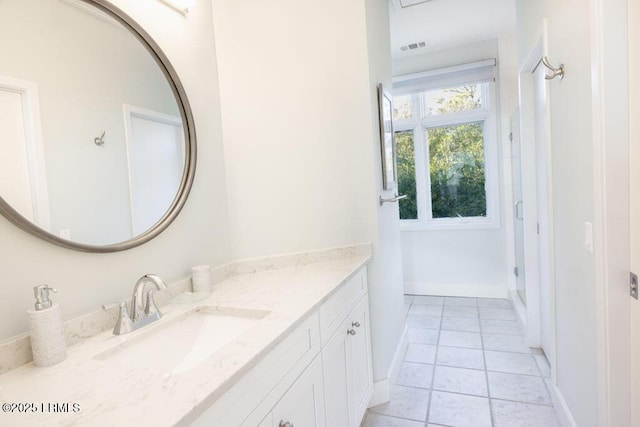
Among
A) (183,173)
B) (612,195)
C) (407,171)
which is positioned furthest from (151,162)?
(407,171)

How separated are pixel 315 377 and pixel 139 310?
2.19 ft

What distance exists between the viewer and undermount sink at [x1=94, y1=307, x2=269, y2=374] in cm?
103

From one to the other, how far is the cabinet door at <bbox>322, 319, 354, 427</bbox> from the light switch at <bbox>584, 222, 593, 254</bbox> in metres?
1.03

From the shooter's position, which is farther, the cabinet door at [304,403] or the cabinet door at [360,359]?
the cabinet door at [360,359]

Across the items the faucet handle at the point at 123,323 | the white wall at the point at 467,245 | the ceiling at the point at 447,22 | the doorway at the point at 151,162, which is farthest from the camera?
the white wall at the point at 467,245

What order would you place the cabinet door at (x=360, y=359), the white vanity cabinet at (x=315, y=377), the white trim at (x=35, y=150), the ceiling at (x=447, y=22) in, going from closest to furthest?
the white vanity cabinet at (x=315, y=377)
the white trim at (x=35, y=150)
the cabinet door at (x=360, y=359)
the ceiling at (x=447, y=22)

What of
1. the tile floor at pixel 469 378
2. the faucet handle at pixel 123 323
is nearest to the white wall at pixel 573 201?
the tile floor at pixel 469 378

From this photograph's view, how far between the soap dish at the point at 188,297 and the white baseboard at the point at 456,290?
3.20 meters

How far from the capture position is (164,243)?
141cm

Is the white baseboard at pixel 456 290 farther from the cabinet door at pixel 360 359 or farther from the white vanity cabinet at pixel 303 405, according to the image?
the white vanity cabinet at pixel 303 405

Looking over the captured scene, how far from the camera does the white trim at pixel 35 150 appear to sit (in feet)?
3.16

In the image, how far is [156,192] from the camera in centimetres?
137

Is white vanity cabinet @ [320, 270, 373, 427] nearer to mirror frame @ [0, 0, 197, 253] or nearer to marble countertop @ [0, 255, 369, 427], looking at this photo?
marble countertop @ [0, 255, 369, 427]

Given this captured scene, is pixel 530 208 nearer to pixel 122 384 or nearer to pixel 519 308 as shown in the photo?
pixel 519 308
